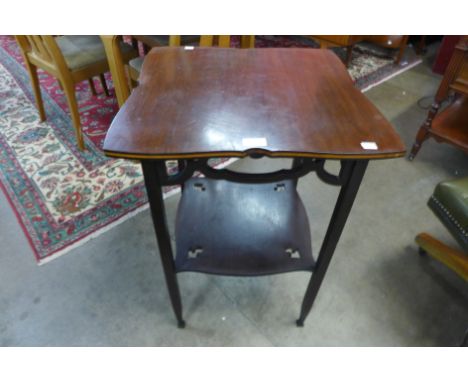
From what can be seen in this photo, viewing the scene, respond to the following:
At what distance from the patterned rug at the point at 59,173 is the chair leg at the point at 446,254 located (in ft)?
3.18

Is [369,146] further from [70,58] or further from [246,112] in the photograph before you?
[70,58]

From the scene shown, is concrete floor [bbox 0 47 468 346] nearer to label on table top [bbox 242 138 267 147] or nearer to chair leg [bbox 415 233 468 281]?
chair leg [bbox 415 233 468 281]

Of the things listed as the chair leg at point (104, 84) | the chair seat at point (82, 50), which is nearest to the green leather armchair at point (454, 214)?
the chair seat at point (82, 50)

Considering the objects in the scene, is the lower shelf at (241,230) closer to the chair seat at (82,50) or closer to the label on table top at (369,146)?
the label on table top at (369,146)

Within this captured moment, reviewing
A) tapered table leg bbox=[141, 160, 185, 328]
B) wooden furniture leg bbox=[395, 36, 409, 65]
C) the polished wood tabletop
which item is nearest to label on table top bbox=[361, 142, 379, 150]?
the polished wood tabletop

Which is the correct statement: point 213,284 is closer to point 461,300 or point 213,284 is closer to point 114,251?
point 114,251

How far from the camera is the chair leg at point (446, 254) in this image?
41.0 inches

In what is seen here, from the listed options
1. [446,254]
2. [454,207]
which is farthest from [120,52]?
[446,254]

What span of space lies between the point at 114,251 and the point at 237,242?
23.2 inches

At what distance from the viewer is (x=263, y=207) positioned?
1025 mm

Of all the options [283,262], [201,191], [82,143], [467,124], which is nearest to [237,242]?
[283,262]

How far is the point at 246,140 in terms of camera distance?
558mm

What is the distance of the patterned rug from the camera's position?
1.29 meters

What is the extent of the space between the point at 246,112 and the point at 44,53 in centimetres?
138
